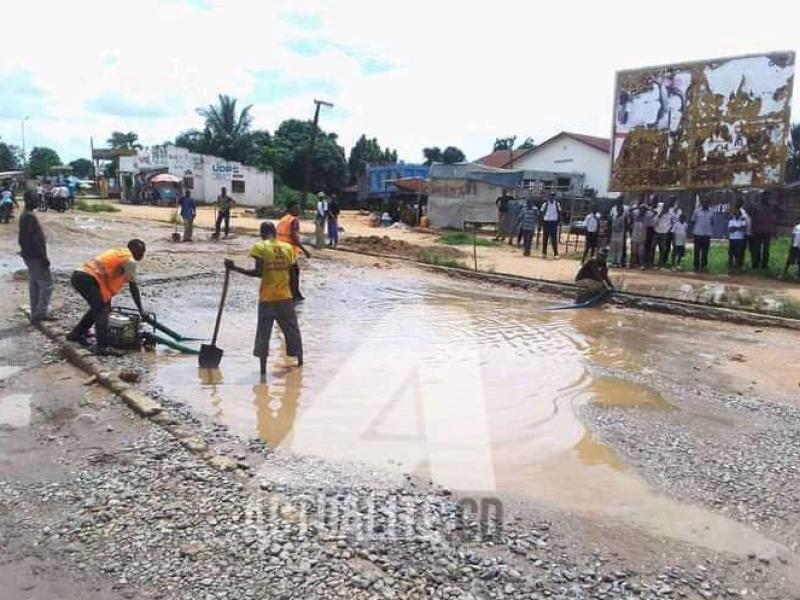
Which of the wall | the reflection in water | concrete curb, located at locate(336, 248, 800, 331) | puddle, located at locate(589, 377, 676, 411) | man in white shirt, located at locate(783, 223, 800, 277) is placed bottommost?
the reflection in water

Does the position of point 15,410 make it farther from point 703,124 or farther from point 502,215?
point 502,215

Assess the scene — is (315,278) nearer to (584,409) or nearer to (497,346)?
(497,346)

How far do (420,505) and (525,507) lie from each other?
70 cm

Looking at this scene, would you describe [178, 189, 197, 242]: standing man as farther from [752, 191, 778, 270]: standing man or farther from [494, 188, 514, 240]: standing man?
[752, 191, 778, 270]: standing man

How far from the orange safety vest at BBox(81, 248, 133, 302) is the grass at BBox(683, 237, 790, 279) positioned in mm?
13451

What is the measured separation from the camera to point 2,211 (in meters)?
24.6

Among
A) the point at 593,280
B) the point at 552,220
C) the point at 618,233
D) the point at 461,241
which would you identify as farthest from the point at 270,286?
the point at 461,241

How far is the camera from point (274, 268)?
7176 mm

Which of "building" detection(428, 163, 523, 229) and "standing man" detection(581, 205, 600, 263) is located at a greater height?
"building" detection(428, 163, 523, 229)

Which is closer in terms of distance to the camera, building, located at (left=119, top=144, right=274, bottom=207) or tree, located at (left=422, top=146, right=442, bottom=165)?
building, located at (left=119, top=144, right=274, bottom=207)

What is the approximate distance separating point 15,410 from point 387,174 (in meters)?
31.9

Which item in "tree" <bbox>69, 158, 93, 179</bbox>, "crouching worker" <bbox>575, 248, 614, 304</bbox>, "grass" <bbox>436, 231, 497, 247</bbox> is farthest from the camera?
"tree" <bbox>69, 158, 93, 179</bbox>

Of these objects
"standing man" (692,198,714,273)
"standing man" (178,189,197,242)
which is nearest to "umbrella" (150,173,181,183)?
"standing man" (178,189,197,242)

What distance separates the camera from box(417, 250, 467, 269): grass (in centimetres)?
1666
